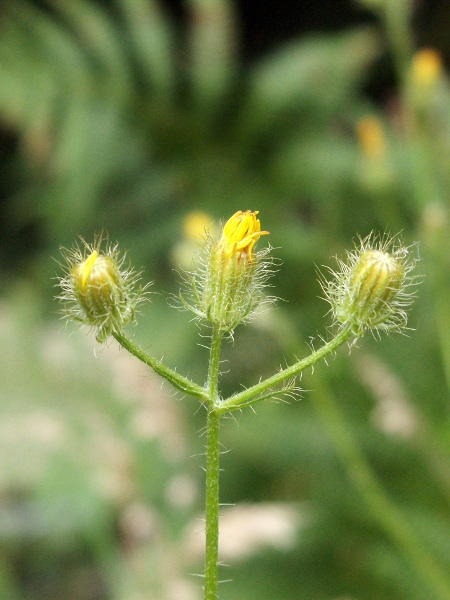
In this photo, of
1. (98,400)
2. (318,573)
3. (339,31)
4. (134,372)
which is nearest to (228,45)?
(339,31)

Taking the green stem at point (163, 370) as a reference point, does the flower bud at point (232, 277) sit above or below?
above

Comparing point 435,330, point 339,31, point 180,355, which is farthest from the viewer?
point 339,31

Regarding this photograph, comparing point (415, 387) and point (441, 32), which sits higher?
point (441, 32)

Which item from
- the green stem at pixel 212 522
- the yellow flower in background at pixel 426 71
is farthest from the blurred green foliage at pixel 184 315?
the green stem at pixel 212 522

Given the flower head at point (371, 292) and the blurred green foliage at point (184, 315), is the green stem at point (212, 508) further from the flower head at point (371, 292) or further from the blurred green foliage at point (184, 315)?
the blurred green foliage at point (184, 315)

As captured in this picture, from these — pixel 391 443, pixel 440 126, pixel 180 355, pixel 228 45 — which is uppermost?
pixel 228 45

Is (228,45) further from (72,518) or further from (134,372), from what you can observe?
(72,518)

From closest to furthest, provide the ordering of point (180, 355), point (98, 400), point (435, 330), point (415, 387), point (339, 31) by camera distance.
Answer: point (415, 387)
point (435, 330)
point (98, 400)
point (180, 355)
point (339, 31)

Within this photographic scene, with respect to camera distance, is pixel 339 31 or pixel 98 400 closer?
pixel 98 400
